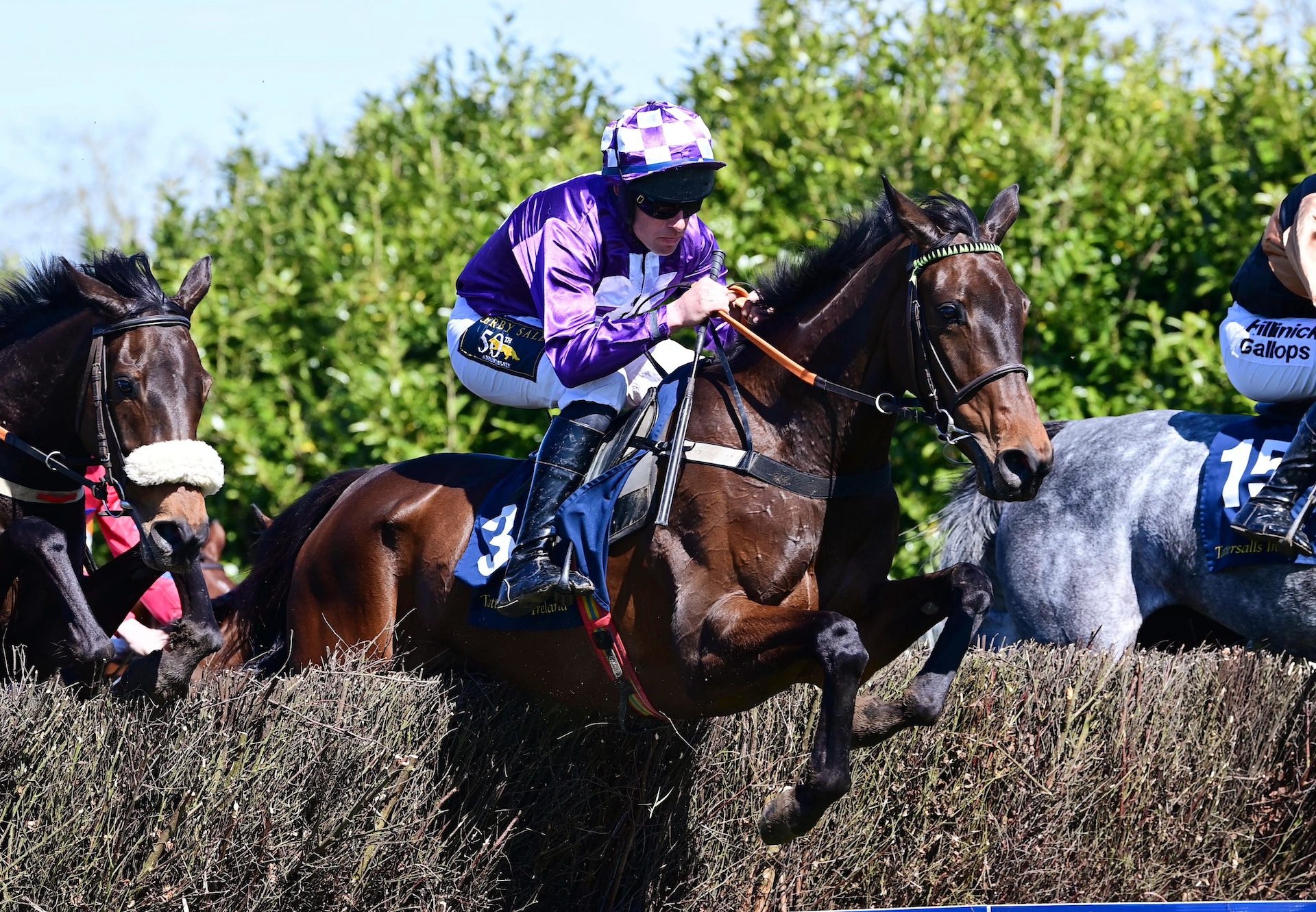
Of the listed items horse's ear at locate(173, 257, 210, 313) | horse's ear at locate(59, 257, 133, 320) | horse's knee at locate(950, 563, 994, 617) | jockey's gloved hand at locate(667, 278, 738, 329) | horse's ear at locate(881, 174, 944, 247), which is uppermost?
horse's ear at locate(59, 257, 133, 320)

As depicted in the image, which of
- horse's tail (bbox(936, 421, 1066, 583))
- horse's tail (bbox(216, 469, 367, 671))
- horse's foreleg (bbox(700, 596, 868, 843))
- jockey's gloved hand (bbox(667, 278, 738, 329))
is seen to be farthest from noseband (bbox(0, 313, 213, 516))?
horse's tail (bbox(936, 421, 1066, 583))

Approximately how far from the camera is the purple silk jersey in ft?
13.8

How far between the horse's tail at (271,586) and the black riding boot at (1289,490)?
10.6 feet

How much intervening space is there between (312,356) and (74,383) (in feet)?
14.0

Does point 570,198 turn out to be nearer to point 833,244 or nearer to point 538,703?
point 833,244

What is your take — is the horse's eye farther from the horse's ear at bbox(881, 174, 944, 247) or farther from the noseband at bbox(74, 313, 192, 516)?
the noseband at bbox(74, 313, 192, 516)

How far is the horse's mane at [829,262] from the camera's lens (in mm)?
4316

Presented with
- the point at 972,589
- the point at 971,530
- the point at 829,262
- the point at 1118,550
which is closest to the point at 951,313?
the point at 829,262

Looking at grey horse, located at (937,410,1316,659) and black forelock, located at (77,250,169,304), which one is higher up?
black forelock, located at (77,250,169,304)

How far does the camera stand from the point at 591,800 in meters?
4.71

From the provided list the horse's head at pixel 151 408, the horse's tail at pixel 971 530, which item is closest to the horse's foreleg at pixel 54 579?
the horse's head at pixel 151 408

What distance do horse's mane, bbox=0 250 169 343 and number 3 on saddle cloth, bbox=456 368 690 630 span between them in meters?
0.99

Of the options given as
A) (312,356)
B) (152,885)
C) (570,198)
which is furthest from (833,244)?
(312,356)

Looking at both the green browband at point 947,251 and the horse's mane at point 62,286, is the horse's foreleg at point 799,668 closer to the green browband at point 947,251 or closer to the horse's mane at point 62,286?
the green browband at point 947,251
